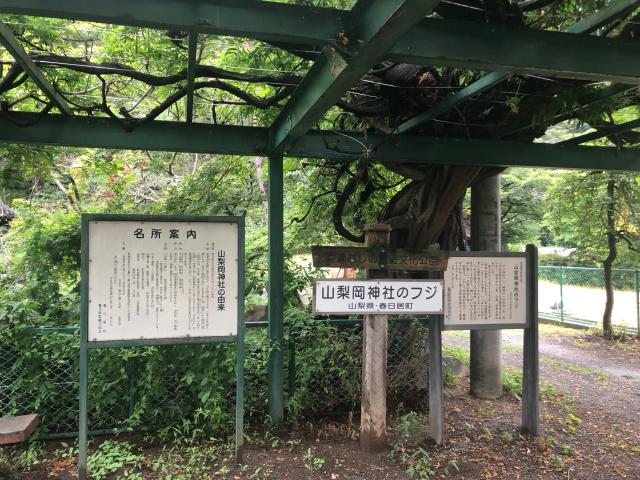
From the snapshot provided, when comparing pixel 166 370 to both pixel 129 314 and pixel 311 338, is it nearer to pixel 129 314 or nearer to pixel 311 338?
pixel 129 314

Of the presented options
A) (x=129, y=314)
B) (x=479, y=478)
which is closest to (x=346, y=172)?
(x=129, y=314)

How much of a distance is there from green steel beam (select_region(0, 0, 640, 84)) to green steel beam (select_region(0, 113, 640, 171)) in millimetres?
1932

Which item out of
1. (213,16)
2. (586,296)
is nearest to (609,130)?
(213,16)

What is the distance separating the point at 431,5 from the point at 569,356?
907 cm

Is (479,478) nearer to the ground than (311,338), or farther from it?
nearer to the ground

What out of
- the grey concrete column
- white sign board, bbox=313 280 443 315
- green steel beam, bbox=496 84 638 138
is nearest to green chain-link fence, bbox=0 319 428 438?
white sign board, bbox=313 280 443 315

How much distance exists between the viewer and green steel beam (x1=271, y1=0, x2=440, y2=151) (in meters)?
1.87

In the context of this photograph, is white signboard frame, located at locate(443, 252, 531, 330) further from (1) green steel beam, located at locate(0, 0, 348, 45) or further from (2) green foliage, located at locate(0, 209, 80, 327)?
(2) green foliage, located at locate(0, 209, 80, 327)

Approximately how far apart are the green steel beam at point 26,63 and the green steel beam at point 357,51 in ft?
5.88

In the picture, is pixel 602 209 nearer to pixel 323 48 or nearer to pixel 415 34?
pixel 415 34

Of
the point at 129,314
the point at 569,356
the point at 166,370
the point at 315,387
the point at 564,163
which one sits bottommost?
the point at 569,356

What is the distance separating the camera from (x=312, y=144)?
4500mm

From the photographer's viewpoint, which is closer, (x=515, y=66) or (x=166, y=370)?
(x=515, y=66)

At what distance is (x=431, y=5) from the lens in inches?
68.1
